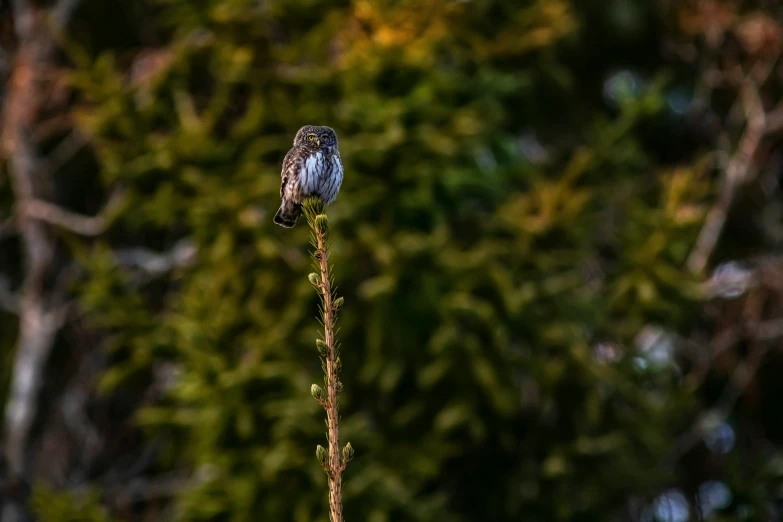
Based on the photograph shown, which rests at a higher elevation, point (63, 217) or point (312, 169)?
point (312, 169)

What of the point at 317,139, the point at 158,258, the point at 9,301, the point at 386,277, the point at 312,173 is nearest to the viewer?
the point at 312,173

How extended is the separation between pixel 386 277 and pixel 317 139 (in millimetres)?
3211

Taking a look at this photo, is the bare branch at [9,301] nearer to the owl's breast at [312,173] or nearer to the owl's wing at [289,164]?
the owl's wing at [289,164]

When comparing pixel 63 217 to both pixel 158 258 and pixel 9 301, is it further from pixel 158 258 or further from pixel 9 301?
pixel 9 301

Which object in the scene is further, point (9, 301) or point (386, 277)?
point (9, 301)

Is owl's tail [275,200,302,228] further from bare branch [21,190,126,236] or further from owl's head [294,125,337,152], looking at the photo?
bare branch [21,190,126,236]

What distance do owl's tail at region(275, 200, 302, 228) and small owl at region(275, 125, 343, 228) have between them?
1cm

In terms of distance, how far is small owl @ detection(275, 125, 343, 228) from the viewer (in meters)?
3.99

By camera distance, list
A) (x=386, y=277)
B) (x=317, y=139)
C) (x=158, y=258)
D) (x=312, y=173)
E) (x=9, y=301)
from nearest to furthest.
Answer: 1. (x=312, y=173)
2. (x=317, y=139)
3. (x=386, y=277)
4. (x=158, y=258)
5. (x=9, y=301)

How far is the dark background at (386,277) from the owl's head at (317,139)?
304 centimetres

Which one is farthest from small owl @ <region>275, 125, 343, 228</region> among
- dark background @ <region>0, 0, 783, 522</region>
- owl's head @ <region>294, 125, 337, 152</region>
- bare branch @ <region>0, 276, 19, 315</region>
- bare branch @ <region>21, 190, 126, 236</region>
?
bare branch @ <region>0, 276, 19, 315</region>

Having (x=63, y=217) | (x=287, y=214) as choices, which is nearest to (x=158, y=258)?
(x=63, y=217)

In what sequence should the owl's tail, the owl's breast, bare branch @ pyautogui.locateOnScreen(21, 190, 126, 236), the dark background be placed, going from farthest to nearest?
bare branch @ pyautogui.locateOnScreen(21, 190, 126, 236)
the dark background
the owl's tail
the owl's breast

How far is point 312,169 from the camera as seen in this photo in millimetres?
3998
